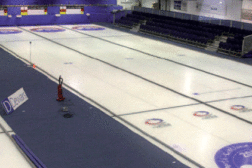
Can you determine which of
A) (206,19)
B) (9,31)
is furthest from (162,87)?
(9,31)

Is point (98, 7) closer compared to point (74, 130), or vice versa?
point (74, 130)

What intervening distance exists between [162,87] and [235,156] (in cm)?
625

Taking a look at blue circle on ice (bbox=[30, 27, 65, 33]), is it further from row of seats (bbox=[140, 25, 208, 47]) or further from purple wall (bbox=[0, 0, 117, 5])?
row of seats (bbox=[140, 25, 208, 47])

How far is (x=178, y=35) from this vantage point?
26.6 meters

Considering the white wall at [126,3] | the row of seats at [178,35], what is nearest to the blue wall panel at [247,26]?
the row of seats at [178,35]

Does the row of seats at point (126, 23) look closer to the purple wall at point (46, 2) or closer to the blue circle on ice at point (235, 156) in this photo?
the purple wall at point (46, 2)

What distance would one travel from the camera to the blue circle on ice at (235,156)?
8.44 m

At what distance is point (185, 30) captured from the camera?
88.8 feet

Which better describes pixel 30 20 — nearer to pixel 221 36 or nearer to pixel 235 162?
pixel 221 36

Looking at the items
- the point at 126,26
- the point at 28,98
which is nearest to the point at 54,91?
the point at 28,98

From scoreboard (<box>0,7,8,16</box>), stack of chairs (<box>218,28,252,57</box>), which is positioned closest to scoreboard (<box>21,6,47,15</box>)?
scoreboard (<box>0,7,8,16</box>)

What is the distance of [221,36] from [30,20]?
17856mm

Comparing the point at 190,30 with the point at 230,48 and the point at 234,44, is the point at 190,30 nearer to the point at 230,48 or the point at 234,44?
the point at 234,44

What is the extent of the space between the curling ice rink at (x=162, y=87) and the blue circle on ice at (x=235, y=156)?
3 centimetres
